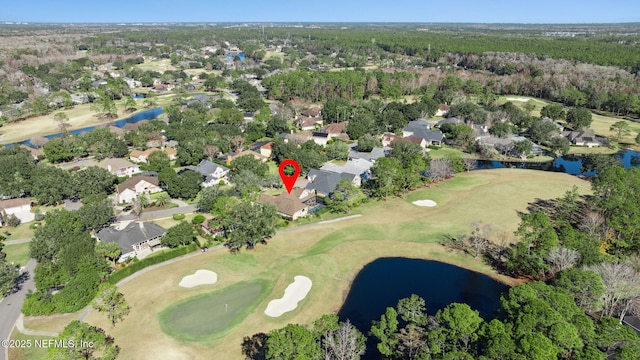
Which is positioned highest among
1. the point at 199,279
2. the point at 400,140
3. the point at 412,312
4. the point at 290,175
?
the point at 400,140

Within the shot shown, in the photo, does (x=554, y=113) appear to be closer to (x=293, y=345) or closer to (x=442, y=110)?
(x=442, y=110)

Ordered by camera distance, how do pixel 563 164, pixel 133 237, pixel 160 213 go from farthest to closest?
pixel 563 164 → pixel 160 213 → pixel 133 237

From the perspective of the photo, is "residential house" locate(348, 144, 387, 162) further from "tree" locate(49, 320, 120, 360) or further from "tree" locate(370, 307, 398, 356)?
"tree" locate(49, 320, 120, 360)

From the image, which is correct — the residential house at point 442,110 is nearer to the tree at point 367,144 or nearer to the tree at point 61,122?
the tree at point 367,144

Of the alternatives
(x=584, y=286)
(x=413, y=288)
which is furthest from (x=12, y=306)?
(x=584, y=286)

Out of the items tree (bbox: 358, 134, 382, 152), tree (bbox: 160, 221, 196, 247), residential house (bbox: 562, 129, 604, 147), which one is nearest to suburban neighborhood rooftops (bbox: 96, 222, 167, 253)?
tree (bbox: 160, 221, 196, 247)

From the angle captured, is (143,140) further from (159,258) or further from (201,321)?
(201,321)

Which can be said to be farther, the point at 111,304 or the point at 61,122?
the point at 61,122
